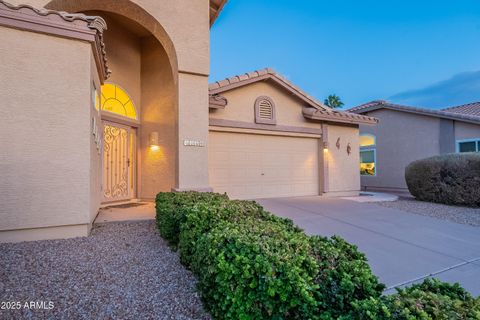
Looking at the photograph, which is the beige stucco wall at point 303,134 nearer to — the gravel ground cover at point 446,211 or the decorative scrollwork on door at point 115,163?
the gravel ground cover at point 446,211

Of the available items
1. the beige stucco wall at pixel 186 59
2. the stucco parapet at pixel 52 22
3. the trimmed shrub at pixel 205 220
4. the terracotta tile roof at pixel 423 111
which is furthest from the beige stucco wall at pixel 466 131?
the stucco parapet at pixel 52 22

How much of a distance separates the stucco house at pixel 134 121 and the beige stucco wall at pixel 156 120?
0.13ft

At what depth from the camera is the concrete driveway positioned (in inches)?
139

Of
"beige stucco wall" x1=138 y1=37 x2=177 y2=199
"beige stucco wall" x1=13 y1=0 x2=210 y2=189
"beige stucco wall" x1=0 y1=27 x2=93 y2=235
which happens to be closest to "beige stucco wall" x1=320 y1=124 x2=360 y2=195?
"beige stucco wall" x1=13 y1=0 x2=210 y2=189

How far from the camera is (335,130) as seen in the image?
1062cm

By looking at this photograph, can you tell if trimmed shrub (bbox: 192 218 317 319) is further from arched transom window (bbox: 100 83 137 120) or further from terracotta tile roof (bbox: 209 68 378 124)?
arched transom window (bbox: 100 83 137 120)

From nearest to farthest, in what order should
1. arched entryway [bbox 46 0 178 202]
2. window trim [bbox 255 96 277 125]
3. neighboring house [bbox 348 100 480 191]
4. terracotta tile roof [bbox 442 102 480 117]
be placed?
1. arched entryway [bbox 46 0 178 202]
2. window trim [bbox 255 96 277 125]
3. neighboring house [bbox 348 100 480 191]
4. terracotta tile roof [bbox 442 102 480 117]

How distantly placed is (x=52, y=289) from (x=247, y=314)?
7.83 feet

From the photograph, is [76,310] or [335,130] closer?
[76,310]

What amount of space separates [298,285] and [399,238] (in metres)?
4.36

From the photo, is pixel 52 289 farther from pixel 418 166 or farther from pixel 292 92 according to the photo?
pixel 418 166

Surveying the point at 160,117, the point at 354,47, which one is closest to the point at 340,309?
the point at 160,117

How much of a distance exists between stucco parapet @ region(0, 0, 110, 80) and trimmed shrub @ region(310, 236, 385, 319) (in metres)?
5.44

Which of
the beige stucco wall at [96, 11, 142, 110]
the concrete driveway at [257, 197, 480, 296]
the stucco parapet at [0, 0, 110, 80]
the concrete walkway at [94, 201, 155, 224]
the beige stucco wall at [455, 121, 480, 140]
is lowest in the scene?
the concrete driveway at [257, 197, 480, 296]
